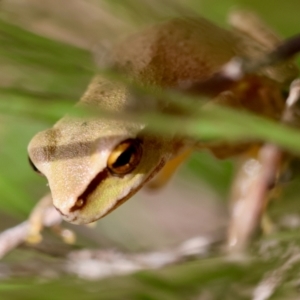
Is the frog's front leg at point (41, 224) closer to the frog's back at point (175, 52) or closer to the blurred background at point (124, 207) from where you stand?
the blurred background at point (124, 207)

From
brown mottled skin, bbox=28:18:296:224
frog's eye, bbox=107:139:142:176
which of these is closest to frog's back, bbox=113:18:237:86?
brown mottled skin, bbox=28:18:296:224

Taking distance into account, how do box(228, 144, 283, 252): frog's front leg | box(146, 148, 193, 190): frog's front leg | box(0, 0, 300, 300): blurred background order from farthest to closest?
box(146, 148, 193, 190): frog's front leg < box(228, 144, 283, 252): frog's front leg < box(0, 0, 300, 300): blurred background

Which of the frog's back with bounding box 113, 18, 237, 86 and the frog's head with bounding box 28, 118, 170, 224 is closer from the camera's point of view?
the frog's head with bounding box 28, 118, 170, 224

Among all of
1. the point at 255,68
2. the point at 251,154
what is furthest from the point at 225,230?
the point at 255,68

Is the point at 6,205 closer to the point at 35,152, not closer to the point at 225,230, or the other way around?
the point at 35,152

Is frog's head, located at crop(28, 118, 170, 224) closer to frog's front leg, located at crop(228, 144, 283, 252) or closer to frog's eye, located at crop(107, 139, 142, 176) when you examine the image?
frog's eye, located at crop(107, 139, 142, 176)

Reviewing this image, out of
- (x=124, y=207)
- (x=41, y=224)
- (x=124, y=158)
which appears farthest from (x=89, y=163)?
(x=124, y=207)

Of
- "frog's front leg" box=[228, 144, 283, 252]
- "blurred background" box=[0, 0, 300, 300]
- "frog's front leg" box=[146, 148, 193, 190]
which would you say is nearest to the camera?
"blurred background" box=[0, 0, 300, 300]
